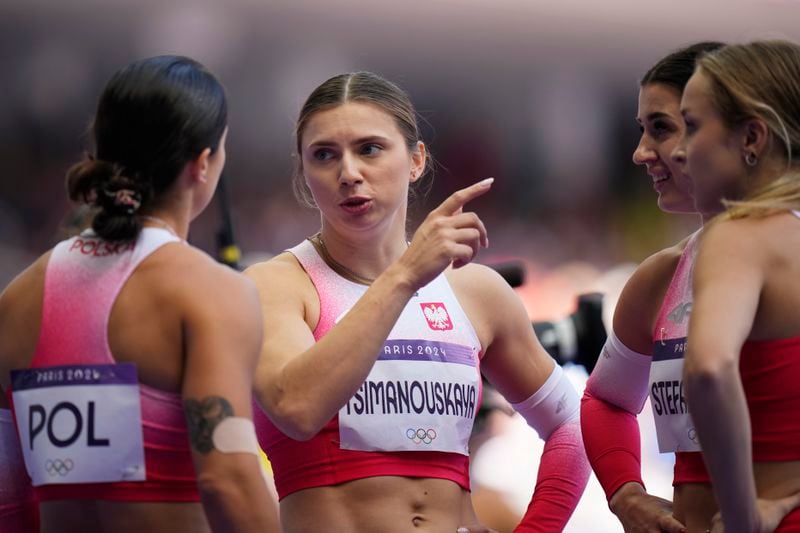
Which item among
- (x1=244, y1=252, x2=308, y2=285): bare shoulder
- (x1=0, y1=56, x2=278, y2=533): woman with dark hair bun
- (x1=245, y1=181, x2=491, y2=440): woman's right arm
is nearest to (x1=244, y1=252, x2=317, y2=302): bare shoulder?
(x1=244, y1=252, x2=308, y2=285): bare shoulder

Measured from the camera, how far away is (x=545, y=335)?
10.2 ft

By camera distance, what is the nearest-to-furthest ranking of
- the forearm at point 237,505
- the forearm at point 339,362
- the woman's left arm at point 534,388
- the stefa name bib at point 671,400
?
the forearm at point 237,505 < the forearm at point 339,362 < the stefa name bib at point 671,400 < the woman's left arm at point 534,388

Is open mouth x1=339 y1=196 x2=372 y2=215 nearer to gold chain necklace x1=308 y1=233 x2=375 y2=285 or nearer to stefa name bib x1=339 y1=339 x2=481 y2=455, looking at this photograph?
gold chain necklace x1=308 y1=233 x2=375 y2=285

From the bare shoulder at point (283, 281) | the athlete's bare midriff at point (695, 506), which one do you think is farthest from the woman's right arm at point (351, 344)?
the athlete's bare midriff at point (695, 506)

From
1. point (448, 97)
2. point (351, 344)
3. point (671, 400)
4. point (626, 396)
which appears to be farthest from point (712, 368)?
point (448, 97)

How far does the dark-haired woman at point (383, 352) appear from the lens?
6.98 ft

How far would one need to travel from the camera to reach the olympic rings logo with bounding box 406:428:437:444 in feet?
7.57

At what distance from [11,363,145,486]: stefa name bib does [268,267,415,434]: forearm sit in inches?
17.7

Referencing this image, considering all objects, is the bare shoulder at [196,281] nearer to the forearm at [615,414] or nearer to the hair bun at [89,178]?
the hair bun at [89,178]

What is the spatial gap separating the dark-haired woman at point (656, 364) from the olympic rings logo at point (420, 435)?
41cm

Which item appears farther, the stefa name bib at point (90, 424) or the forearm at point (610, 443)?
the forearm at point (610, 443)

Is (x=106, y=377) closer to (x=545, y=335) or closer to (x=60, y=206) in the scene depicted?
(x=545, y=335)

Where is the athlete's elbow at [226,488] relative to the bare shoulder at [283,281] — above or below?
below

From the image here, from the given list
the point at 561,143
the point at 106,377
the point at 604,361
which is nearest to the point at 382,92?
the point at 604,361
